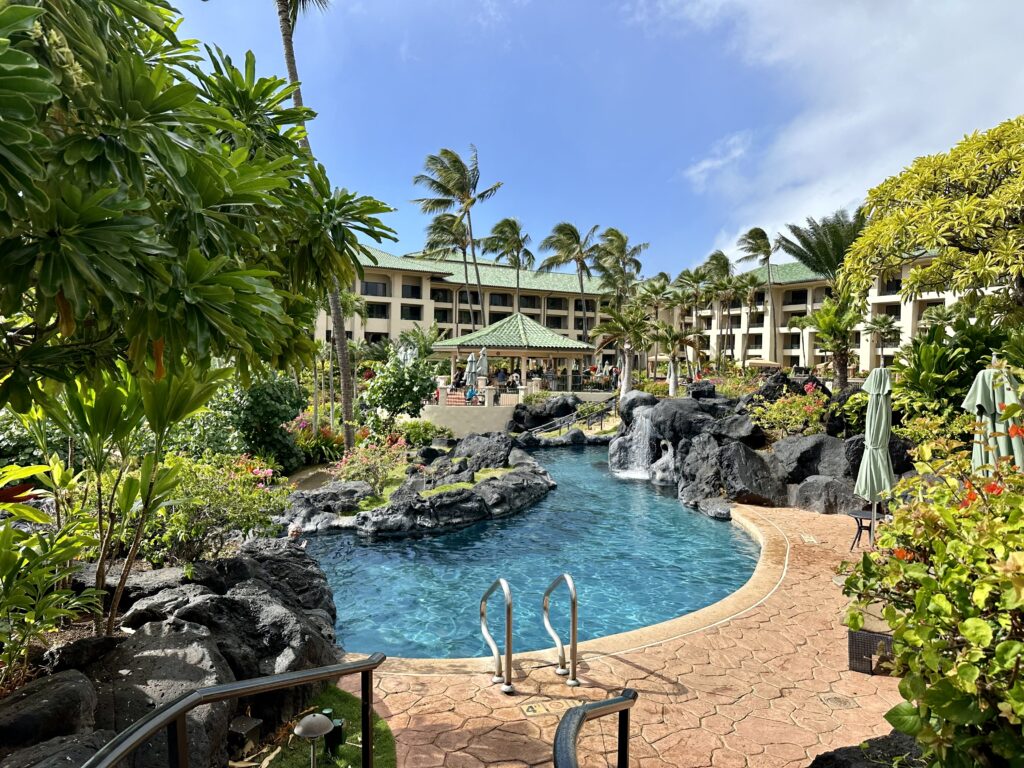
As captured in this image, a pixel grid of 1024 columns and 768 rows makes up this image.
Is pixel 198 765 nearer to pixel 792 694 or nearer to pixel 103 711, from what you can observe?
pixel 103 711

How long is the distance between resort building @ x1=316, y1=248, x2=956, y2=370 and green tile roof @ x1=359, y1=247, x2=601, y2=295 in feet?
0.32

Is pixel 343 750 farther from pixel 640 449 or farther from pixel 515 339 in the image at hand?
pixel 515 339

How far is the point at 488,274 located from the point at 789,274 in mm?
26911

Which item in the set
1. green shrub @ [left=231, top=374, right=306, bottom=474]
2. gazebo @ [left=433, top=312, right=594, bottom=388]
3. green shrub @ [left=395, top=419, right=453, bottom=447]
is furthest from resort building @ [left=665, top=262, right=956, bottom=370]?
green shrub @ [left=231, top=374, right=306, bottom=474]

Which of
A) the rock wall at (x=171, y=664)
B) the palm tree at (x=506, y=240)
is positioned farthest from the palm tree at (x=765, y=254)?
the rock wall at (x=171, y=664)

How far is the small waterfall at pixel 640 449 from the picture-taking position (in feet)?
63.6

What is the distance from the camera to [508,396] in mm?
29156

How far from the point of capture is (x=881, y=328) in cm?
3161

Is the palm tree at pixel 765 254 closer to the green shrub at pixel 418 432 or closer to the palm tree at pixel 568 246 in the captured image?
the palm tree at pixel 568 246

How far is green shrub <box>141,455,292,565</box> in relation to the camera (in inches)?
278

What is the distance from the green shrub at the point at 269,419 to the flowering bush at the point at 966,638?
16212 millimetres

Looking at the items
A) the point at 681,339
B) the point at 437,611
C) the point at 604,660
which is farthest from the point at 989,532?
the point at 681,339

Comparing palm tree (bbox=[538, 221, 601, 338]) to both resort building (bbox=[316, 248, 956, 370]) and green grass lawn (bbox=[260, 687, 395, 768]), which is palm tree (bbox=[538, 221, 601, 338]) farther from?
green grass lawn (bbox=[260, 687, 395, 768])

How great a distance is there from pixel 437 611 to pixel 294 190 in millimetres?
6782
